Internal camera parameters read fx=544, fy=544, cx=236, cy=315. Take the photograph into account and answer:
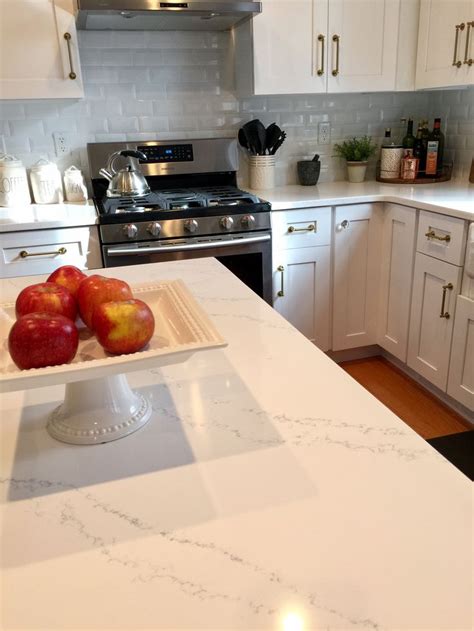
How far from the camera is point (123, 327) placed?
704 millimetres

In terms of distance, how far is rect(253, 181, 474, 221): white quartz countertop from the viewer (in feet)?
7.65

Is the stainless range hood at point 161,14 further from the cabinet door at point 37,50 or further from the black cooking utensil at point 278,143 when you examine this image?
the black cooking utensil at point 278,143

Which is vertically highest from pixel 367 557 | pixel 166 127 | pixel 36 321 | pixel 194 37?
pixel 194 37

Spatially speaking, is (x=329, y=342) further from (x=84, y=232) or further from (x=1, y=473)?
(x=1, y=473)

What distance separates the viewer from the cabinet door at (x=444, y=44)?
2.50m

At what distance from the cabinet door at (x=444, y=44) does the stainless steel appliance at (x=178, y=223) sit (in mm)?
1107

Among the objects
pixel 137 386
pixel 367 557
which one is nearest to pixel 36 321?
pixel 137 386

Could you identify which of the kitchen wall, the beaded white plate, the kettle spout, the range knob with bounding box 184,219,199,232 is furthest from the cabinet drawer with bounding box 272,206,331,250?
the beaded white plate

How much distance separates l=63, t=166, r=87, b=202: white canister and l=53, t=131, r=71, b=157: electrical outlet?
0.41 feet

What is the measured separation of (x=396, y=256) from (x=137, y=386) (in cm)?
202

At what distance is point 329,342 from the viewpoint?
9.62ft

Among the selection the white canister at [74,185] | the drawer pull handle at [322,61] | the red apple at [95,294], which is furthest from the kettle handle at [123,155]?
the red apple at [95,294]

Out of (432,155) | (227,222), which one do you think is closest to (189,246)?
(227,222)

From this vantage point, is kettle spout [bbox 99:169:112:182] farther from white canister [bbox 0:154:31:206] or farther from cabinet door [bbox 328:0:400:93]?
cabinet door [bbox 328:0:400:93]
